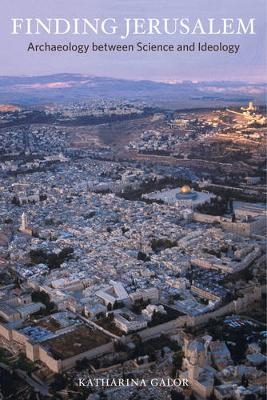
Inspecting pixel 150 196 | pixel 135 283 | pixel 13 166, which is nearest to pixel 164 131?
pixel 13 166

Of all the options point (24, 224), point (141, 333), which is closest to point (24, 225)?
point (24, 224)

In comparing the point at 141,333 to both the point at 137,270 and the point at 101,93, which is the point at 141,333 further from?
the point at 101,93

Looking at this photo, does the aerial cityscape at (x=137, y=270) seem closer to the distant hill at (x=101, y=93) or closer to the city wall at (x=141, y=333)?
the city wall at (x=141, y=333)

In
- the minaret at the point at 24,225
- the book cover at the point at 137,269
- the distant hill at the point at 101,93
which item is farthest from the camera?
the distant hill at the point at 101,93

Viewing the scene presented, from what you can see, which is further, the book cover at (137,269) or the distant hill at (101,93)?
the distant hill at (101,93)

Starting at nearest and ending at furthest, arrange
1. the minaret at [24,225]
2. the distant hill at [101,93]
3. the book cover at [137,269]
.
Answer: the book cover at [137,269] → the minaret at [24,225] → the distant hill at [101,93]

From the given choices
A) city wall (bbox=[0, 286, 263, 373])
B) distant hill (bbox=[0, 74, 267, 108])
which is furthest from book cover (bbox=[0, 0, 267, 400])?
distant hill (bbox=[0, 74, 267, 108])

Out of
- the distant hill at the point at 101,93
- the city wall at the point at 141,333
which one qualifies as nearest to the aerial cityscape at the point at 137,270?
the city wall at the point at 141,333

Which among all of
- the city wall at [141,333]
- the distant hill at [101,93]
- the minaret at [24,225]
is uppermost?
the distant hill at [101,93]
